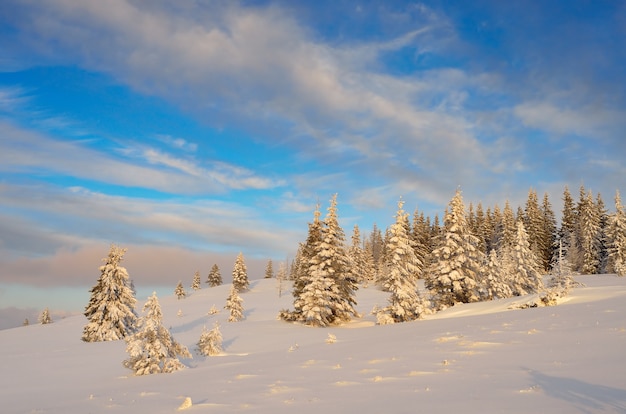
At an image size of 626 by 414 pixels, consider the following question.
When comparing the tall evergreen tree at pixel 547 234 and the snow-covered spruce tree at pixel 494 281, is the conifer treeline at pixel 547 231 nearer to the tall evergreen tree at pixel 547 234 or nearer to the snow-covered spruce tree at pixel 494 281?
the tall evergreen tree at pixel 547 234

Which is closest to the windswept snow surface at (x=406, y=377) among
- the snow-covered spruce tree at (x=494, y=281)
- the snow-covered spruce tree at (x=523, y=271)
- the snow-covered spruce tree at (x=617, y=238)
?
the snow-covered spruce tree at (x=494, y=281)

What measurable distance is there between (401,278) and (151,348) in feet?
74.5

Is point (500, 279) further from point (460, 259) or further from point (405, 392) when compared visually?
point (405, 392)

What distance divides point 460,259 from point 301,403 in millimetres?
30806

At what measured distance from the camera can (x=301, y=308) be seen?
124 feet

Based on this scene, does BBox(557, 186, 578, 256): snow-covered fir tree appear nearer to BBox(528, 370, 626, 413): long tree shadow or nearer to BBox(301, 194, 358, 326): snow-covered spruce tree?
BBox(301, 194, 358, 326): snow-covered spruce tree

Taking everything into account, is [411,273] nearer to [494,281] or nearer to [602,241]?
[494,281]

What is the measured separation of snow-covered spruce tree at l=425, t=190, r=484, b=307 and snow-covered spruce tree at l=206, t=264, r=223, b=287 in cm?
8452

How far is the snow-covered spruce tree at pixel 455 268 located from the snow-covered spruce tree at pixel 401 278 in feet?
7.39

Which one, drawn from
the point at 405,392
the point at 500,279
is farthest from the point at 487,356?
the point at 500,279

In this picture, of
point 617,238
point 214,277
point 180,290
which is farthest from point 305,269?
point 214,277

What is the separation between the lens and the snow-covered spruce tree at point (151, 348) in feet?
55.7

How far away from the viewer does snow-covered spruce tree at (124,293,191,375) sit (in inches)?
669

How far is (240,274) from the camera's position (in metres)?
94.4
